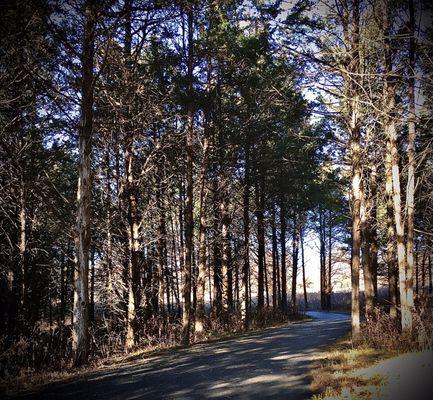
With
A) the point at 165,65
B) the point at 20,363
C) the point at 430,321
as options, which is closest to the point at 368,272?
the point at 430,321

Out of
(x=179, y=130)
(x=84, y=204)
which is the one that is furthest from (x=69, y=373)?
(x=179, y=130)

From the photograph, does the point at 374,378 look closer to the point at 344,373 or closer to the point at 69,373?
the point at 344,373

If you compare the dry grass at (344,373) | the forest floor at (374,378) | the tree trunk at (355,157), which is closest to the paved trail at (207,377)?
the dry grass at (344,373)

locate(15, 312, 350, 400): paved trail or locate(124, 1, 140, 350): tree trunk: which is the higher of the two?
locate(124, 1, 140, 350): tree trunk

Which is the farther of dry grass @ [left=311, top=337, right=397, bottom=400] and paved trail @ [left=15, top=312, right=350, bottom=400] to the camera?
paved trail @ [left=15, top=312, right=350, bottom=400]

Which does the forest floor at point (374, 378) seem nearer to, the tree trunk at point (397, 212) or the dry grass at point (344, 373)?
Result: the dry grass at point (344, 373)

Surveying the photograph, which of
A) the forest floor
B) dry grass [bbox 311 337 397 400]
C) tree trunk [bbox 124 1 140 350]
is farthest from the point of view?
tree trunk [bbox 124 1 140 350]

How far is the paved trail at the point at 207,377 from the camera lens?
577cm

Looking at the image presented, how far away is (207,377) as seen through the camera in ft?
22.2

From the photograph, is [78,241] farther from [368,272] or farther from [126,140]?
[368,272]

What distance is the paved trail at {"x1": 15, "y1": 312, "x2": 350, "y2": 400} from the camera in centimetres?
577

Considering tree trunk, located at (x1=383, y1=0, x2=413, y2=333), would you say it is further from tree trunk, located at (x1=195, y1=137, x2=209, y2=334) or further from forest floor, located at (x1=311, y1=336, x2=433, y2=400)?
tree trunk, located at (x1=195, y1=137, x2=209, y2=334)

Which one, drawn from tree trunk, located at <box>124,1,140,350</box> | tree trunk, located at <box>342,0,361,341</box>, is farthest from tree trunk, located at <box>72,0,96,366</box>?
tree trunk, located at <box>342,0,361,341</box>

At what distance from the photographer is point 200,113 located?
48.0ft
